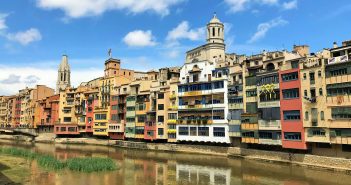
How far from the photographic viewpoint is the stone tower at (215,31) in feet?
288

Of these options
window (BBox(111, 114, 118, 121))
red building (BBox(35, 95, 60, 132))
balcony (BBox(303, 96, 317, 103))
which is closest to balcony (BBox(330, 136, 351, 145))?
balcony (BBox(303, 96, 317, 103))

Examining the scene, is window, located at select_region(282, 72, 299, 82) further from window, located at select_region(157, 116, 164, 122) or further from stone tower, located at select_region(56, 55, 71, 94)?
stone tower, located at select_region(56, 55, 71, 94)

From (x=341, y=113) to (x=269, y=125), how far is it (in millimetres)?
11215

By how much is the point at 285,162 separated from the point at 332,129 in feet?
27.7

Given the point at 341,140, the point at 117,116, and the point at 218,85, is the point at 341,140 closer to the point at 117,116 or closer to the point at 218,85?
the point at 218,85

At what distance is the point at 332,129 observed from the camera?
4062 centimetres

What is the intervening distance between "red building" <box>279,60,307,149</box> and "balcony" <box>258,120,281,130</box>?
925 mm

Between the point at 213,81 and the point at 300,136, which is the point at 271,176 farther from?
the point at 213,81

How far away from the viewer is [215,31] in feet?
289

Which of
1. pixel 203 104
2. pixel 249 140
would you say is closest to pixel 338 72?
pixel 249 140

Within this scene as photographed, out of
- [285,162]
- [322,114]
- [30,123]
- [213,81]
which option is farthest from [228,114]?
[30,123]

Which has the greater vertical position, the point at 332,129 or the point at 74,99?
the point at 74,99

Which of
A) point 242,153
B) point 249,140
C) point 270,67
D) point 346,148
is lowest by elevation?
point 242,153

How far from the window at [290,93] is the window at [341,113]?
5.83m
